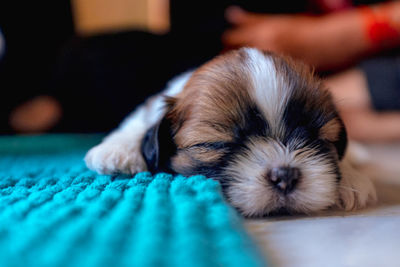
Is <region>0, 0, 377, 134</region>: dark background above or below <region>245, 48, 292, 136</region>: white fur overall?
below

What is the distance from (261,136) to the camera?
1.24 metres

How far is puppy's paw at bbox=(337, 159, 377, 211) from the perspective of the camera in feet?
4.19

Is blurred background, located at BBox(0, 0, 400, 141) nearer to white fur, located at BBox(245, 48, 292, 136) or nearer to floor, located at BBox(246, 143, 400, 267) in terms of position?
white fur, located at BBox(245, 48, 292, 136)

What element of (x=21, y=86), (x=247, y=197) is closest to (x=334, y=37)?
(x=247, y=197)

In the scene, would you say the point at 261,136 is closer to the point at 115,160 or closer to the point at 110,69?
the point at 115,160

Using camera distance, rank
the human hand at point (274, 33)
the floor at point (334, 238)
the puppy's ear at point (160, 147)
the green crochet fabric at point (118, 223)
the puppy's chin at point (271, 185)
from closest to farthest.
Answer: the green crochet fabric at point (118, 223), the floor at point (334, 238), the puppy's chin at point (271, 185), the puppy's ear at point (160, 147), the human hand at point (274, 33)

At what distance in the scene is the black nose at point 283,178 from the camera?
1.15 meters

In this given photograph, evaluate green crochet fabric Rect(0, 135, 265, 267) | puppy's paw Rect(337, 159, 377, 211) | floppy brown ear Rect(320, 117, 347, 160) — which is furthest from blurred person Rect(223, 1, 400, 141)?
green crochet fabric Rect(0, 135, 265, 267)

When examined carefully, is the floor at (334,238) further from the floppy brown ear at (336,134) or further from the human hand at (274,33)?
the human hand at (274,33)

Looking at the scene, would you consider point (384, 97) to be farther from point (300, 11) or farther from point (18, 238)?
point (18, 238)

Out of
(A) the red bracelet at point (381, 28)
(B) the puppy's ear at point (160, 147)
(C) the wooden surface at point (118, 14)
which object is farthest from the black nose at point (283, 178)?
(C) the wooden surface at point (118, 14)

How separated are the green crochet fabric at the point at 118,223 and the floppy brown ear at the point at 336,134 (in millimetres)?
460

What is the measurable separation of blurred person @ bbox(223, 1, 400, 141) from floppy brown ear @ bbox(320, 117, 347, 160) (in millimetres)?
1288

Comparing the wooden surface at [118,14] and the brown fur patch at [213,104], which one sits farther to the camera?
the wooden surface at [118,14]
